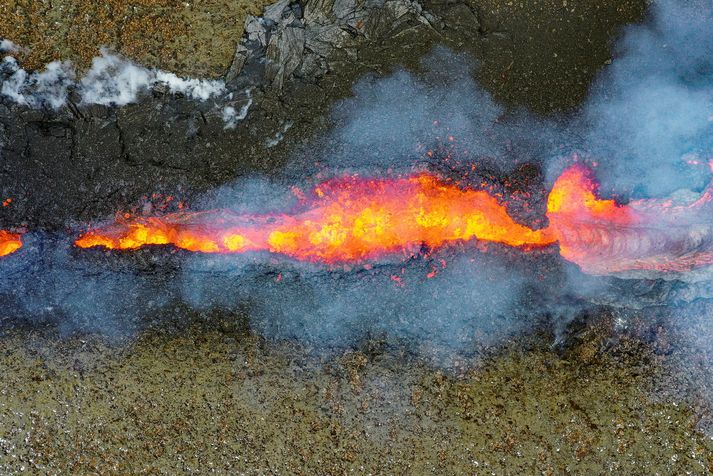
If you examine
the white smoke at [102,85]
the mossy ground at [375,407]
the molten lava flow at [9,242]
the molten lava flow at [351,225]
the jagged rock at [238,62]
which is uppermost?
the jagged rock at [238,62]

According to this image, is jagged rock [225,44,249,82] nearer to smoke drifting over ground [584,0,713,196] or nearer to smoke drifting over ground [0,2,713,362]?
smoke drifting over ground [0,2,713,362]

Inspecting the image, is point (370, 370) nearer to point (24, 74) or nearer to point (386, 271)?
point (386, 271)

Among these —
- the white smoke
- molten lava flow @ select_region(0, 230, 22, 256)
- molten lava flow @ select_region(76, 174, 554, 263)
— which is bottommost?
molten lava flow @ select_region(0, 230, 22, 256)

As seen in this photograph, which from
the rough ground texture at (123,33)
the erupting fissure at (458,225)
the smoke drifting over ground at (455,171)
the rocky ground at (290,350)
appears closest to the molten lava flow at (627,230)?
the erupting fissure at (458,225)

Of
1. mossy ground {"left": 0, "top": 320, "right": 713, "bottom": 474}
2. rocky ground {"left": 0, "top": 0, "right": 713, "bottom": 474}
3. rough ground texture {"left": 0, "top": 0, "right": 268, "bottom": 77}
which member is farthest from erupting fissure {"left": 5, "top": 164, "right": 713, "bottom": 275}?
rough ground texture {"left": 0, "top": 0, "right": 268, "bottom": 77}

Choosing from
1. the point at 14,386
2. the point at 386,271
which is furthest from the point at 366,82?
the point at 14,386

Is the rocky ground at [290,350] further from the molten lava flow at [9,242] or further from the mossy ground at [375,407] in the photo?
the molten lava flow at [9,242]

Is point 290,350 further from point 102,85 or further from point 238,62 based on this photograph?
point 102,85
